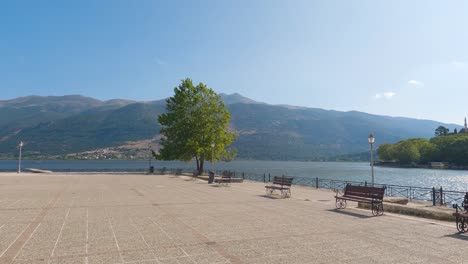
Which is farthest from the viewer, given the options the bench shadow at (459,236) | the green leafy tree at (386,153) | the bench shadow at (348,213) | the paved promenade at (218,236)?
the green leafy tree at (386,153)

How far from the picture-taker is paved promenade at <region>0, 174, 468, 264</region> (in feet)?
22.3

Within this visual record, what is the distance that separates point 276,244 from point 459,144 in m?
141

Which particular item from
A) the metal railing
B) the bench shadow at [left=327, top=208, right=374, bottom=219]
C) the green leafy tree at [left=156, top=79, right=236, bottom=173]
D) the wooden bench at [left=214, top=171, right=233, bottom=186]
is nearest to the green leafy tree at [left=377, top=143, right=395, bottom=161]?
the metal railing

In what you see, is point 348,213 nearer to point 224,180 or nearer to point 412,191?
point 224,180

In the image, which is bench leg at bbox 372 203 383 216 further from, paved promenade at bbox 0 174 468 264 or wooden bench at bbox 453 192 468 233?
wooden bench at bbox 453 192 468 233

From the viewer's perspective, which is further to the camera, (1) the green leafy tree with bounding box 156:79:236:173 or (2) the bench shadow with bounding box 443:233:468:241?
(1) the green leafy tree with bounding box 156:79:236:173

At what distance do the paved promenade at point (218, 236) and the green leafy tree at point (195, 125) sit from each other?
28822 mm

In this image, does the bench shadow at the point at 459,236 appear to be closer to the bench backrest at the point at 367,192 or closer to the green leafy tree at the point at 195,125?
the bench backrest at the point at 367,192

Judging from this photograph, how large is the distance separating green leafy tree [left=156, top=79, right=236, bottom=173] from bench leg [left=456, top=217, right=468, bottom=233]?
32.9 meters

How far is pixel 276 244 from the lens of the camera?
7824mm

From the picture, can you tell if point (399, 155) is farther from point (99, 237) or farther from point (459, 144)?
point (99, 237)

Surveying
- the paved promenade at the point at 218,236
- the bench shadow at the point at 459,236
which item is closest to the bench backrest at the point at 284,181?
the paved promenade at the point at 218,236

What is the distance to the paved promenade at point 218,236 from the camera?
22.3 ft

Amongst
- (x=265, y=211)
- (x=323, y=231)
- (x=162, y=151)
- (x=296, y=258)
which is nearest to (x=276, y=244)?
(x=296, y=258)
